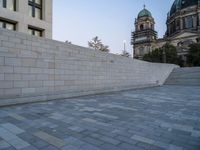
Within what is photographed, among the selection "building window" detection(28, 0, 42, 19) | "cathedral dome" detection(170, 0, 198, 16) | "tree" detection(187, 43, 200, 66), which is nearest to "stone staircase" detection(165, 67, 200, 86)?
"building window" detection(28, 0, 42, 19)

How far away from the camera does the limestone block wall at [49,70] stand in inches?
211

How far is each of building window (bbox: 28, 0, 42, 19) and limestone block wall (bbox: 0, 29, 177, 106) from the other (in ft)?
35.0

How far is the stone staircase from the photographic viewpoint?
16.6m

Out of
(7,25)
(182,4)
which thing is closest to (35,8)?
(7,25)

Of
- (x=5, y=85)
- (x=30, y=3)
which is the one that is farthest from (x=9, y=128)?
(x=30, y=3)

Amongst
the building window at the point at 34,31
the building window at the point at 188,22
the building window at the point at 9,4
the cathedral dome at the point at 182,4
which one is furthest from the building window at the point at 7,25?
the cathedral dome at the point at 182,4

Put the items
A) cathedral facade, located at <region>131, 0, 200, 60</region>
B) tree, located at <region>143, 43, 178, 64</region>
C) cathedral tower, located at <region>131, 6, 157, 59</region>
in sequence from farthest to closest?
cathedral tower, located at <region>131, 6, 157, 59</region>
cathedral facade, located at <region>131, 0, 200, 60</region>
tree, located at <region>143, 43, 178, 64</region>

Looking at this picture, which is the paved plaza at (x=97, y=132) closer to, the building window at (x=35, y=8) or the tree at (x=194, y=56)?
the building window at (x=35, y=8)

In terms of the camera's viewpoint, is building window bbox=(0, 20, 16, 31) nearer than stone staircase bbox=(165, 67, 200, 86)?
Yes

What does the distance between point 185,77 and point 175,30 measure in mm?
44997

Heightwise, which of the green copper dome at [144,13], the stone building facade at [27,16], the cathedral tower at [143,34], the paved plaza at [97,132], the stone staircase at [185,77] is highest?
the green copper dome at [144,13]

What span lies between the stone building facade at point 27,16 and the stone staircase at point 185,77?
45.2 feet

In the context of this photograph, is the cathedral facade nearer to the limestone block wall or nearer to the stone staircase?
the stone staircase

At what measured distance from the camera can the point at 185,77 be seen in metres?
17.9
